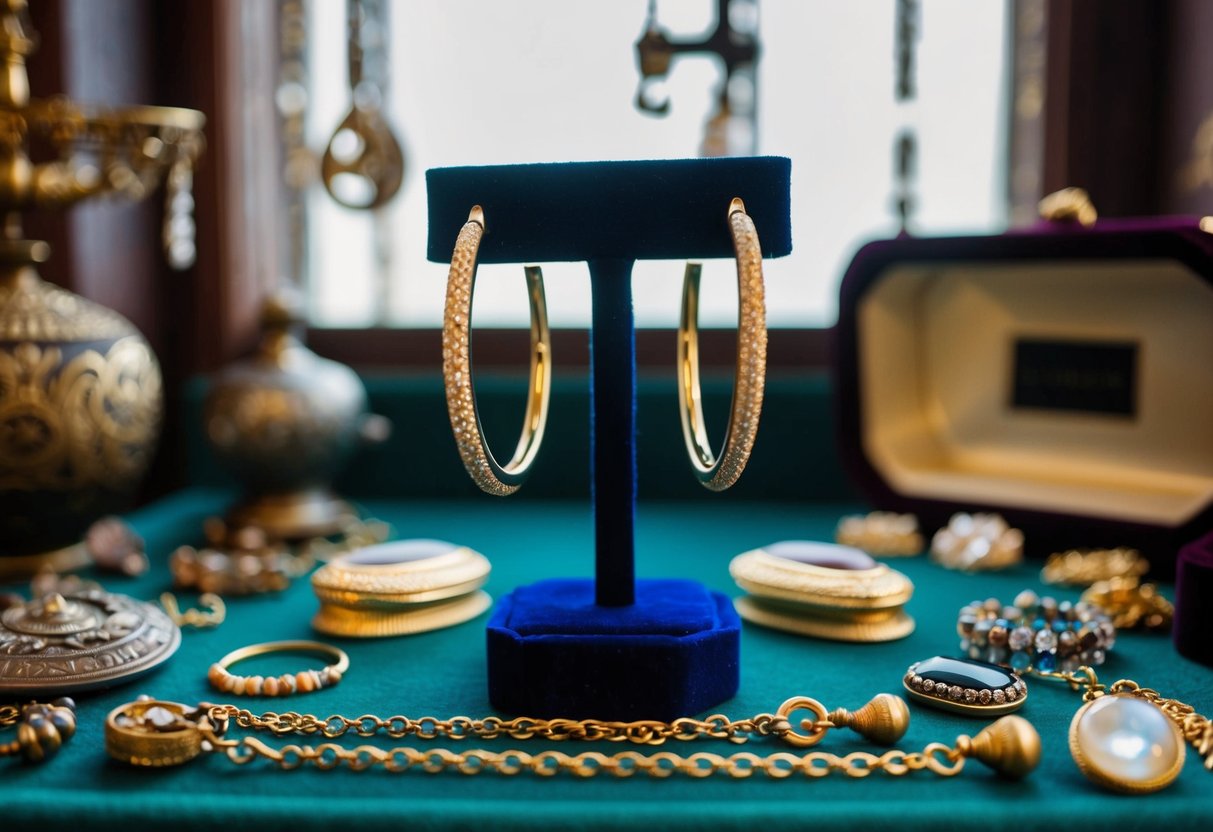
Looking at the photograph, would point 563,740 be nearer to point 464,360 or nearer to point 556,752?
point 556,752

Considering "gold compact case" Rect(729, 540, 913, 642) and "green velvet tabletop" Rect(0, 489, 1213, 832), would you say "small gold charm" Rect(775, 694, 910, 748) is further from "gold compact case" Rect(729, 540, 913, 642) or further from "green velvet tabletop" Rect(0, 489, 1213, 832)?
"gold compact case" Rect(729, 540, 913, 642)

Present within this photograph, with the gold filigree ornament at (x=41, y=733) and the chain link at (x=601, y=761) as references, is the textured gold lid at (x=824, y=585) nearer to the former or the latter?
the chain link at (x=601, y=761)

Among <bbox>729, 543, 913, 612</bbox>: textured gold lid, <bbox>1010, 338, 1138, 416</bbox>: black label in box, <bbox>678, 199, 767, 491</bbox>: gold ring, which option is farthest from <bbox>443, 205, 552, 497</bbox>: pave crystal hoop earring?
<bbox>1010, 338, 1138, 416</bbox>: black label in box

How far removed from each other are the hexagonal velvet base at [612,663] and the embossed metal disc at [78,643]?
25 cm

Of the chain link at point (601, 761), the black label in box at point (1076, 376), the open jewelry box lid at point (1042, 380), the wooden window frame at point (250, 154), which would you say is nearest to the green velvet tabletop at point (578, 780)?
the chain link at point (601, 761)

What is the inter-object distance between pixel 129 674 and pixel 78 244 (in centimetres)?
68

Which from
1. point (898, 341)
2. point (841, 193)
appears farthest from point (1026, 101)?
point (898, 341)

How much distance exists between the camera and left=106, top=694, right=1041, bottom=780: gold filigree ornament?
1.89 feet

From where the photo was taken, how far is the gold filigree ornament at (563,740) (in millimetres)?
576

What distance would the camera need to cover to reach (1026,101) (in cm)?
134

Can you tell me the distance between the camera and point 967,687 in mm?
655

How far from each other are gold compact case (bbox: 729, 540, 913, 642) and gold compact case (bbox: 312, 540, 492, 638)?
0.23 m

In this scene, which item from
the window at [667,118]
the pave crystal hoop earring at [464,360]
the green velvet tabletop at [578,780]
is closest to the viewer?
Answer: the green velvet tabletop at [578,780]

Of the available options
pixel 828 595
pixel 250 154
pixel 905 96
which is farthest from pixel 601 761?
pixel 250 154
